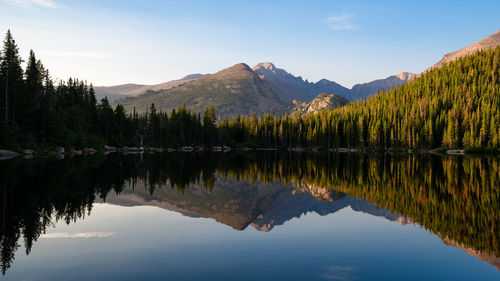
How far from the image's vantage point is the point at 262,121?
A: 7781 inches

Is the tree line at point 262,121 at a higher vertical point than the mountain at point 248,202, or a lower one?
higher

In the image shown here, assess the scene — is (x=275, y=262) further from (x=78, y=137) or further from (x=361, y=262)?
(x=78, y=137)

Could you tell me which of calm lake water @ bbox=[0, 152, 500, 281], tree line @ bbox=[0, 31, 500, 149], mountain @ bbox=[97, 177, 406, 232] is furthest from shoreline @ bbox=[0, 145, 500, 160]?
calm lake water @ bbox=[0, 152, 500, 281]

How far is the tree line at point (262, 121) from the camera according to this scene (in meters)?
74.8

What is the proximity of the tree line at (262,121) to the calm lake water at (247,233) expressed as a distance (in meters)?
52.3

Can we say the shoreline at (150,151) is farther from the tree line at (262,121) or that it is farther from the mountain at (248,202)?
the mountain at (248,202)

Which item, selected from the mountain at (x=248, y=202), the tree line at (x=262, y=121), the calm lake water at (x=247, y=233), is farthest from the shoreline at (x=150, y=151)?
the calm lake water at (x=247, y=233)

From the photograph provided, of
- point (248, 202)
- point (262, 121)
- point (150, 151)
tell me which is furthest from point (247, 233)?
point (262, 121)

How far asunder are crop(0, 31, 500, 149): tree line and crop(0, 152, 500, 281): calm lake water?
172 ft

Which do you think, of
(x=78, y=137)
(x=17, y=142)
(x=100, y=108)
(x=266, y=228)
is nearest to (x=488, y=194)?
(x=266, y=228)

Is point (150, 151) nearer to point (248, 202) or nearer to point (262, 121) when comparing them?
point (262, 121)

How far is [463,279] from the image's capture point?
33.8 ft

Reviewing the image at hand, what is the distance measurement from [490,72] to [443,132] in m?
72.9

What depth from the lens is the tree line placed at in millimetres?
74812
